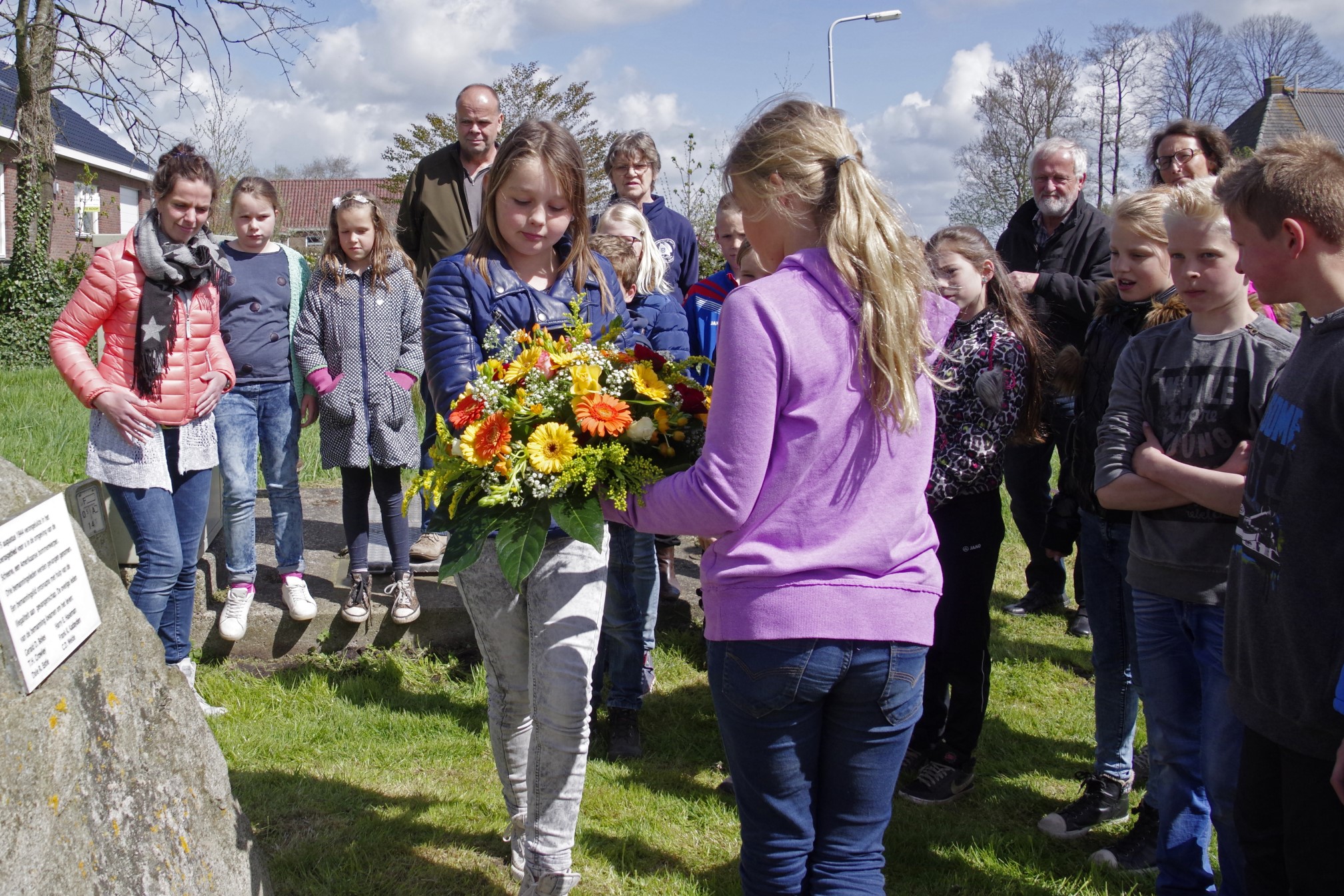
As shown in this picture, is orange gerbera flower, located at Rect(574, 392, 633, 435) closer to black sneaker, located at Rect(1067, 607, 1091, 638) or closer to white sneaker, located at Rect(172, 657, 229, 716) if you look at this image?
white sneaker, located at Rect(172, 657, 229, 716)

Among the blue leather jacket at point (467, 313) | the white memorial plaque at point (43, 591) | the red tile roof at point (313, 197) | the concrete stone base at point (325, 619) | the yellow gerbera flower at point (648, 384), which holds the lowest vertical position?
the concrete stone base at point (325, 619)

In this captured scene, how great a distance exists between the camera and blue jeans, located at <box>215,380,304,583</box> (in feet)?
15.1

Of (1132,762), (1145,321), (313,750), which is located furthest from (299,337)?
(1132,762)

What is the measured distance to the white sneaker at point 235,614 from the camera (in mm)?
4578

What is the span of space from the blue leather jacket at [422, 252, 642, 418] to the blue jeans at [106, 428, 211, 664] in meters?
1.78

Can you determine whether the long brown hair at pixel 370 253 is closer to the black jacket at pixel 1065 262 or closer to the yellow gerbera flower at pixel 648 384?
the yellow gerbera flower at pixel 648 384

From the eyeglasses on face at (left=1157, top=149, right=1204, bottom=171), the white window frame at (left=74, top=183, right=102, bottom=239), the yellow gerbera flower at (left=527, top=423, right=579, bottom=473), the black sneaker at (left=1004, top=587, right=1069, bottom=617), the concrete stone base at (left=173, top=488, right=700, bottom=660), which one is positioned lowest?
the black sneaker at (left=1004, top=587, right=1069, bottom=617)

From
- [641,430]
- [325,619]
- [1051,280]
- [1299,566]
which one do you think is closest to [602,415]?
[641,430]

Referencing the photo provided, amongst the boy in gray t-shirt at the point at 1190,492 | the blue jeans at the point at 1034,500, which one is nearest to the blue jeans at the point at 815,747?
the boy in gray t-shirt at the point at 1190,492

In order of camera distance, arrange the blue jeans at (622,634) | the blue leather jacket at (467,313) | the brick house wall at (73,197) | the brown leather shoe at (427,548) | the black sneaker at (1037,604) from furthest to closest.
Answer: the brick house wall at (73,197) → the black sneaker at (1037,604) → the brown leather shoe at (427,548) → the blue jeans at (622,634) → the blue leather jacket at (467,313)

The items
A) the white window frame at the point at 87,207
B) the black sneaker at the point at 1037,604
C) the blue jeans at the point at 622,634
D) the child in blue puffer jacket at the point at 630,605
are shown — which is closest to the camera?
the child in blue puffer jacket at the point at 630,605

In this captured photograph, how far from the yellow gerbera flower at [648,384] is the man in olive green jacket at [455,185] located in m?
3.17

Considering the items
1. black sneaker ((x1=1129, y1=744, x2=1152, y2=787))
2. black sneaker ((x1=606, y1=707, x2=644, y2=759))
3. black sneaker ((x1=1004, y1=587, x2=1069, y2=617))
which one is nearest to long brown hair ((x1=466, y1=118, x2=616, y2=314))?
black sneaker ((x1=606, y1=707, x2=644, y2=759))

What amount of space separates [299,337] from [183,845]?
116 inches
